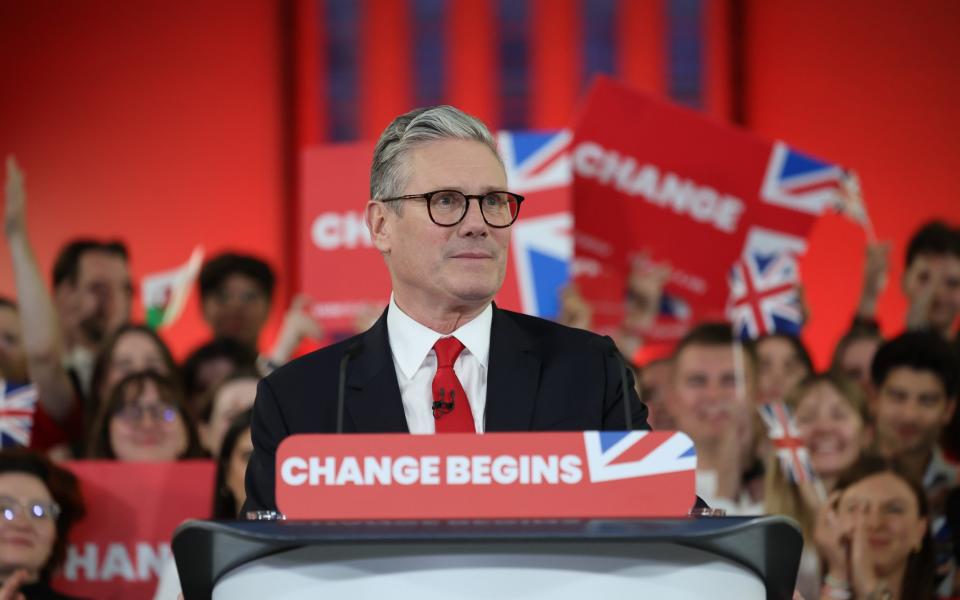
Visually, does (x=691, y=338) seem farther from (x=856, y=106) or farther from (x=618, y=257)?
(x=856, y=106)

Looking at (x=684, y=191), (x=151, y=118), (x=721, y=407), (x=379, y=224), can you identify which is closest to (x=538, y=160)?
(x=684, y=191)

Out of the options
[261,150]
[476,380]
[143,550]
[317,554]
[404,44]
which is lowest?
[143,550]

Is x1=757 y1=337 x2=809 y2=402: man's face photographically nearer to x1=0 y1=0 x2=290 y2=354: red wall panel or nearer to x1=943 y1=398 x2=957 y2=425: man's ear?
x1=943 y1=398 x2=957 y2=425: man's ear

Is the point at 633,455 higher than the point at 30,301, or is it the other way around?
the point at 30,301

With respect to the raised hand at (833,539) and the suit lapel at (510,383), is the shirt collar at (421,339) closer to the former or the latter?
the suit lapel at (510,383)

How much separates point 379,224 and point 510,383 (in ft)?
0.83

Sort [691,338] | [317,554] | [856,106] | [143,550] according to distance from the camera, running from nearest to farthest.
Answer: [317,554], [143,550], [691,338], [856,106]

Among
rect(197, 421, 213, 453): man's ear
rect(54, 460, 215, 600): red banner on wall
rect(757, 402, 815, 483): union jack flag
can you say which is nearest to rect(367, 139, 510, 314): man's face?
rect(54, 460, 215, 600): red banner on wall

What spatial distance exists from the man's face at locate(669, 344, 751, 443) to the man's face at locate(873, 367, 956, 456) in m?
0.36

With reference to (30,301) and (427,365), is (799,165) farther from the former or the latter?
(427,365)

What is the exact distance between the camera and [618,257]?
405 centimetres

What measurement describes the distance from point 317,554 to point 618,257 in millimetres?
2933

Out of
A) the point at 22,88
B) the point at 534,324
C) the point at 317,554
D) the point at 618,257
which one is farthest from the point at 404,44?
the point at 317,554

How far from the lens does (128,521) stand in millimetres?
3078
